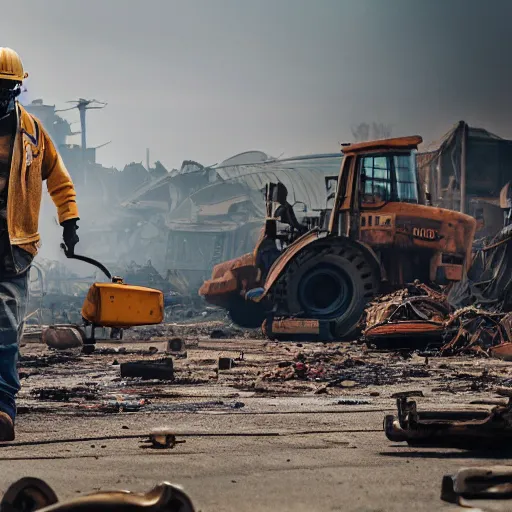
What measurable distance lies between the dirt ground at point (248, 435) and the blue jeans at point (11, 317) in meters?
0.23

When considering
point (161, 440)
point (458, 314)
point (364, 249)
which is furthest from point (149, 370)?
point (364, 249)

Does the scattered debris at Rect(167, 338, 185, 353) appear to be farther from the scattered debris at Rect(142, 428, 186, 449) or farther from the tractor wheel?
the scattered debris at Rect(142, 428, 186, 449)

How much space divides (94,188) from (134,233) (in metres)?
8.75

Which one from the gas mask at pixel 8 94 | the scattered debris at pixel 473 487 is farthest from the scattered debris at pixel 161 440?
the gas mask at pixel 8 94

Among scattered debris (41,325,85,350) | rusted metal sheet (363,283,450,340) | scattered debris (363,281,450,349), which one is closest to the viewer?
scattered debris (363,281,450,349)

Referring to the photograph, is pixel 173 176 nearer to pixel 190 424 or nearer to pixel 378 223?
pixel 378 223

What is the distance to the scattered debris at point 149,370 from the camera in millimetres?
9273

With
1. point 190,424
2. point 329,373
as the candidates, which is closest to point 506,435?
point 190,424

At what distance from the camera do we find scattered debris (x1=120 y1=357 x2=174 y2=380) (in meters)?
9.27

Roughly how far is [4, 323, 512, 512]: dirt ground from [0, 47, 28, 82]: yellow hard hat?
172cm

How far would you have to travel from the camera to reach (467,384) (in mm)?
8578

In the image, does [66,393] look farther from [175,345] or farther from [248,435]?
[175,345]

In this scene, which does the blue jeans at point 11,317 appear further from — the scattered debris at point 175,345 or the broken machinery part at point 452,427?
the scattered debris at point 175,345

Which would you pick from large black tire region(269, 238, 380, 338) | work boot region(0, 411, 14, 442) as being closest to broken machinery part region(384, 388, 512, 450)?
work boot region(0, 411, 14, 442)
